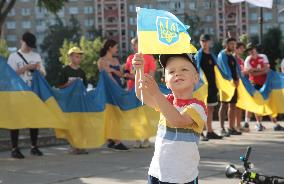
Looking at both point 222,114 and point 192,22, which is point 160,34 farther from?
point 192,22

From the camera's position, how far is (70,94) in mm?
9844

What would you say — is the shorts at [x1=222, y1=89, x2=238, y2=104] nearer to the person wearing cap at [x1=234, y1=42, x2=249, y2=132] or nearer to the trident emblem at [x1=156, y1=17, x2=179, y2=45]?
the person wearing cap at [x1=234, y1=42, x2=249, y2=132]

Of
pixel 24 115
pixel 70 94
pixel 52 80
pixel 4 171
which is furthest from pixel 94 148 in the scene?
pixel 52 80

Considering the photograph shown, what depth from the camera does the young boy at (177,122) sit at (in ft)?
12.3

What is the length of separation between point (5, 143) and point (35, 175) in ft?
11.0

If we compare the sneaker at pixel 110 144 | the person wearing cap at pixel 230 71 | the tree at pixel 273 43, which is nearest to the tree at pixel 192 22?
the person wearing cap at pixel 230 71

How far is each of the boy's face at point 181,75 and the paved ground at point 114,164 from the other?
9.40 feet

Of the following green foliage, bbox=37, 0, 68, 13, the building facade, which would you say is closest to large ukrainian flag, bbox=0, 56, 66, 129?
green foliage, bbox=37, 0, 68, 13

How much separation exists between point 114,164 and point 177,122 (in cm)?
452

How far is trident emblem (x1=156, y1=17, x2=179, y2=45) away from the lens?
365 cm

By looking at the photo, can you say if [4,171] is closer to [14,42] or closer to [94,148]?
[94,148]

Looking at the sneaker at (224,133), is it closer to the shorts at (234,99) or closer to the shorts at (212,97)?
the shorts at (234,99)

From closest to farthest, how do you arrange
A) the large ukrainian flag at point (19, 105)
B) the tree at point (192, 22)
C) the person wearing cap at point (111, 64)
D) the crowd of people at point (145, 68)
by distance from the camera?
the tree at point (192, 22), the large ukrainian flag at point (19, 105), the crowd of people at point (145, 68), the person wearing cap at point (111, 64)

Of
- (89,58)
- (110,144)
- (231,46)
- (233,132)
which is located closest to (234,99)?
(233,132)
